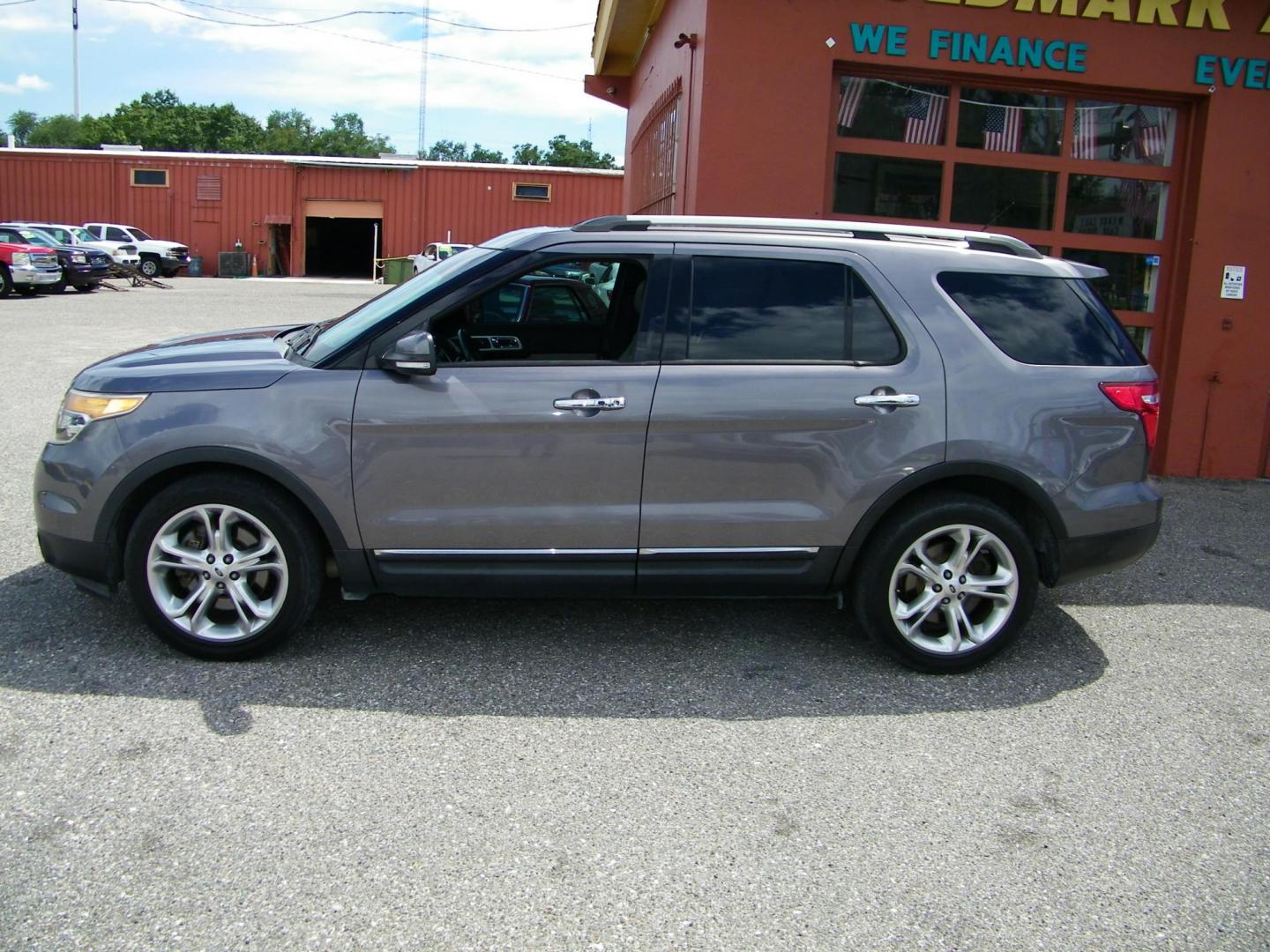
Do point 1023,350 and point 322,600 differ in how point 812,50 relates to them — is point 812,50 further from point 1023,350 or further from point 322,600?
point 322,600

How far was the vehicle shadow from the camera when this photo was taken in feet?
14.0

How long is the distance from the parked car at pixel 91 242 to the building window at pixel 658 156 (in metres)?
20.6

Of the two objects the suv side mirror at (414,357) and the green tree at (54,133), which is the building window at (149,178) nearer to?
the suv side mirror at (414,357)

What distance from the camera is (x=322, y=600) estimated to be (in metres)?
5.29

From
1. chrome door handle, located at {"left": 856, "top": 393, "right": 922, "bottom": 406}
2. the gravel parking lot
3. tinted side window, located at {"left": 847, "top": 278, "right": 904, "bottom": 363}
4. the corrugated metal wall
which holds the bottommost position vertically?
the gravel parking lot

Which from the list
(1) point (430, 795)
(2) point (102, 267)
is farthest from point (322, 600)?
(2) point (102, 267)

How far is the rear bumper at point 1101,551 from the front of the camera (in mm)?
4715

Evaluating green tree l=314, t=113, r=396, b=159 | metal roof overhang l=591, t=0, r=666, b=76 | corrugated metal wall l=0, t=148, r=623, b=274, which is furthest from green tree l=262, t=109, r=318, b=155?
metal roof overhang l=591, t=0, r=666, b=76

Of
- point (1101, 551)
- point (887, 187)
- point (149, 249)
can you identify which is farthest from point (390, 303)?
point (149, 249)

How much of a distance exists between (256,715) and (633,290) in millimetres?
2261

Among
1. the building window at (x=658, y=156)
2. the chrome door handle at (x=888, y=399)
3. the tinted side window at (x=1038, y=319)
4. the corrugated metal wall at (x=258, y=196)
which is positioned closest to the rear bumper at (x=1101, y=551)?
the tinted side window at (x=1038, y=319)

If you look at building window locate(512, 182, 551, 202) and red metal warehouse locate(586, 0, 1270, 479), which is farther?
building window locate(512, 182, 551, 202)

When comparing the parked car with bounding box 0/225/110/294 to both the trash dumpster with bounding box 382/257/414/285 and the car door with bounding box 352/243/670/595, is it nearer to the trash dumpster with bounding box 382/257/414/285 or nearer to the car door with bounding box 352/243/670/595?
the trash dumpster with bounding box 382/257/414/285

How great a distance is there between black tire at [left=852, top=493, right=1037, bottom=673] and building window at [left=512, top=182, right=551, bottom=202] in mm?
36257
